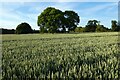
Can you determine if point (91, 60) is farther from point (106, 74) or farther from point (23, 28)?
point (23, 28)

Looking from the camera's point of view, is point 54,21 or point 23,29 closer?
point 54,21

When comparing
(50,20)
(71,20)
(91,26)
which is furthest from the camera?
(91,26)

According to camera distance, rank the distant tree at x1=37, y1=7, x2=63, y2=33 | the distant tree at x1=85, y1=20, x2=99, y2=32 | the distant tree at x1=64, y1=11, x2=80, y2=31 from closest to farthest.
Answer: the distant tree at x1=37, y1=7, x2=63, y2=33 → the distant tree at x1=64, y1=11, x2=80, y2=31 → the distant tree at x1=85, y1=20, x2=99, y2=32

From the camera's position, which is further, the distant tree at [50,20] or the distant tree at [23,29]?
the distant tree at [23,29]

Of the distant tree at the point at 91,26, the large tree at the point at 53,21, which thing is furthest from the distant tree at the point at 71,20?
the distant tree at the point at 91,26

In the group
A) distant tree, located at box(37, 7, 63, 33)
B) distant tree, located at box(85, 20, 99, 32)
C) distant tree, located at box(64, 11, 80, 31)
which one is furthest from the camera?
distant tree, located at box(85, 20, 99, 32)

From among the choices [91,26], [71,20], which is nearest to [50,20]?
[71,20]

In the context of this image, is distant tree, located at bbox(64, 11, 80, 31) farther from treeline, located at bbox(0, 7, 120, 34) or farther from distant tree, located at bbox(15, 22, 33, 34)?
distant tree, located at bbox(15, 22, 33, 34)

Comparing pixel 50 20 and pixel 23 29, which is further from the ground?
pixel 50 20

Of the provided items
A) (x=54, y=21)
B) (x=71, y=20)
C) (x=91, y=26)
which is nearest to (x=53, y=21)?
(x=54, y=21)

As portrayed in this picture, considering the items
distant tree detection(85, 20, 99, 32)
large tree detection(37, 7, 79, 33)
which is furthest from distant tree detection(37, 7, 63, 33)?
distant tree detection(85, 20, 99, 32)

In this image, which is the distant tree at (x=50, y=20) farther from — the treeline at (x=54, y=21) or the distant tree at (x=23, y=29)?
the distant tree at (x=23, y=29)

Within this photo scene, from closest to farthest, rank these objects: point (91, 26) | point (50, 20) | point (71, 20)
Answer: point (50, 20) → point (71, 20) → point (91, 26)

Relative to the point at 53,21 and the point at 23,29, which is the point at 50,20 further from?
the point at 23,29
